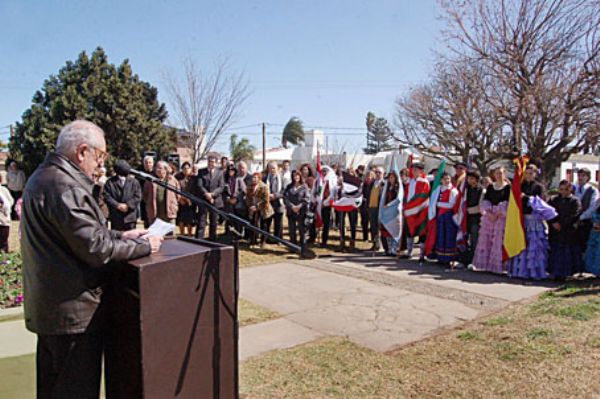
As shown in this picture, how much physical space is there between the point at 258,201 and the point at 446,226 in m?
4.07

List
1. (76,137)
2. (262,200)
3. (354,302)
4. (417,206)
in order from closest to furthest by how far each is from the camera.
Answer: (76,137) < (354,302) < (417,206) < (262,200)

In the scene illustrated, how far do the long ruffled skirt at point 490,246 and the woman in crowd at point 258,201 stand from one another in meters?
4.41

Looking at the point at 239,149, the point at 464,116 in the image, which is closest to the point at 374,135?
the point at 239,149

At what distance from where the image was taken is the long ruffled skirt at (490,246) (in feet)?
26.7

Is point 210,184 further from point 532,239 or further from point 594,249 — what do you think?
point 594,249

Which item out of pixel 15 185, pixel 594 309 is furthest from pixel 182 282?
pixel 15 185

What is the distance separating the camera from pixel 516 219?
7898mm

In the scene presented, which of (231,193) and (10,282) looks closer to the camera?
(10,282)

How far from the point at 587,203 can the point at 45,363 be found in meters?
8.57

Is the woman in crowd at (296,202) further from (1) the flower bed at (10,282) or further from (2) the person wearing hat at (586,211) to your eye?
(1) the flower bed at (10,282)

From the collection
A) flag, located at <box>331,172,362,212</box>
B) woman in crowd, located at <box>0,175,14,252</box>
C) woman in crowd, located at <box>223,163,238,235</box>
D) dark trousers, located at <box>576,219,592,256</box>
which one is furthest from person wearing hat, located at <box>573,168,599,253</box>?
woman in crowd, located at <box>0,175,14,252</box>

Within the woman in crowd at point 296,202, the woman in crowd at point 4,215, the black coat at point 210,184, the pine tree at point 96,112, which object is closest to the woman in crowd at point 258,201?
the woman in crowd at point 296,202

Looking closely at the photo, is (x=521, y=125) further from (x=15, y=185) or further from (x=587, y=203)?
(x=15, y=185)

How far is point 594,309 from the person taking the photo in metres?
5.58
